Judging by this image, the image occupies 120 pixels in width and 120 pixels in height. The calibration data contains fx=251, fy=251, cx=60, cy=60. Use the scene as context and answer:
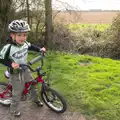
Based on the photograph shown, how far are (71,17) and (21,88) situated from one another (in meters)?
5.89

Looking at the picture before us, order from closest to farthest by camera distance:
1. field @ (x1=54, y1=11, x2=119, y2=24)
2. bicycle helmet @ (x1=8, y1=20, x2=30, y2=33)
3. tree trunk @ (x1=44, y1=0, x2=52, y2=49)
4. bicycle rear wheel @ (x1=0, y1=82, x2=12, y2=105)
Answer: bicycle helmet @ (x1=8, y1=20, x2=30, y2=33) < bicycle rear wheel @ (x1=0, y1=82, x2=12, y2=105) < tree trunk @ (x1=44, y1=0, x2=52, y2=49) < field @ (x1=54, y1=11, x2=119, y2=24)

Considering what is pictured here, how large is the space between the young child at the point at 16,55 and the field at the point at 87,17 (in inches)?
205

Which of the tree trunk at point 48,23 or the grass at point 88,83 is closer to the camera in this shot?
the grass at point 88,83

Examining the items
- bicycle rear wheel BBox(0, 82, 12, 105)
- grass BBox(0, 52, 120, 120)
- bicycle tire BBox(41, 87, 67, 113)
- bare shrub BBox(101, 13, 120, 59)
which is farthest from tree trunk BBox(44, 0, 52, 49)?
bicycle tire BBox(41, 87, 67, 113)

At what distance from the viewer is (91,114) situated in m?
4.18

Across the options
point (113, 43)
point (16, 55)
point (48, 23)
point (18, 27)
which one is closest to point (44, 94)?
point (16, 55)

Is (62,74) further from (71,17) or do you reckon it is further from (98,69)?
(71,17)

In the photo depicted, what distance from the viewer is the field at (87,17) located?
913 centimetres

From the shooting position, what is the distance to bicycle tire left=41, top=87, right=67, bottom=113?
13.1 feet

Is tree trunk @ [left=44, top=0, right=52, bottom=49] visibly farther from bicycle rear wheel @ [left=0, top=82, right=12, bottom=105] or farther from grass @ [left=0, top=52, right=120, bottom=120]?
bicycle rear wheel @ [left=0, top=82, right=12, bottom=105]

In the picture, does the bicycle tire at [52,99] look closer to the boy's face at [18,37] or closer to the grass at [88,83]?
the grass at [88,83]

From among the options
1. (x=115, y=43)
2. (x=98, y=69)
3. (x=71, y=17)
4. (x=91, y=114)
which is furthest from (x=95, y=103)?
(x=71, y=17)

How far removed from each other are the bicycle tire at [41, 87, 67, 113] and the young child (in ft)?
1.23

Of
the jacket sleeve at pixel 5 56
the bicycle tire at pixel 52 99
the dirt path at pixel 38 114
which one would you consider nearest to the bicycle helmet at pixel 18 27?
the jacket sleeve at pixel 5 56
